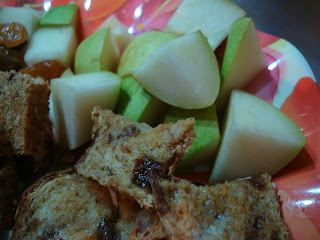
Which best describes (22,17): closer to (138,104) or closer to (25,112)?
(25,112)

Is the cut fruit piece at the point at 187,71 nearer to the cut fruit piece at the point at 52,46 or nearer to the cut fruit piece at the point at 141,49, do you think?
the cut fruit piece at the point at 141,49

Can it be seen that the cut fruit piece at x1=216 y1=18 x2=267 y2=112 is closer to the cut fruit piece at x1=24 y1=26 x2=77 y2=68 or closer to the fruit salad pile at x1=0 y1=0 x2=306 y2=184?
the fruit salad pile at x1=0 y1=0 x2=306 y2=184

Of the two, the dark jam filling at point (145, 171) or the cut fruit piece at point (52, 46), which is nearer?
the dark jam filling at point (145, 171)

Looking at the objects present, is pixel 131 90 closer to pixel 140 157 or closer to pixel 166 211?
pixel 140 157

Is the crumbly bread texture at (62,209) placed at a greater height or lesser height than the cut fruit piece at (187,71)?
lesser

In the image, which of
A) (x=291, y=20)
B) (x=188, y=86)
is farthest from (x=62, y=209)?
(x=291, y=20)

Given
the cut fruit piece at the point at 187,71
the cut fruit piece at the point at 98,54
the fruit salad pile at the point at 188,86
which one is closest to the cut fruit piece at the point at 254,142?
the fruit salad pile at the point at 188,86
